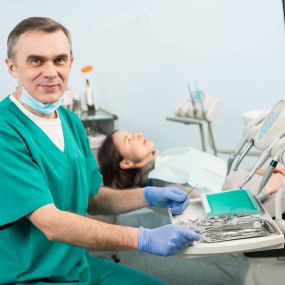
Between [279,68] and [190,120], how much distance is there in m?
1.09

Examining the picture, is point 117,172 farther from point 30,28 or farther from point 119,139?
point 30,28

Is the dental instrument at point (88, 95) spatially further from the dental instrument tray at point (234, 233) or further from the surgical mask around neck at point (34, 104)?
the dental instrument tray at point (234, 233)

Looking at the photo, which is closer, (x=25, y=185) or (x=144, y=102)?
(x=25, y=185)

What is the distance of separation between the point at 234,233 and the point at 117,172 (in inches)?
49.1

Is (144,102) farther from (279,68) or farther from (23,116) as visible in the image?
(23,116)

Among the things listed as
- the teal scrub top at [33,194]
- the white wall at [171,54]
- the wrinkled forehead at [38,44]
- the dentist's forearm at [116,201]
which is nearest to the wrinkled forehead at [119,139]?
the dentist's forearm at [116,201]

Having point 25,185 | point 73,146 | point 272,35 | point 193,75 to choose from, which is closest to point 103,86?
point 193,75

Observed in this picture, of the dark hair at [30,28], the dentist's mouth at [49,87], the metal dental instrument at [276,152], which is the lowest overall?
the metal dental instrument at [276,152]

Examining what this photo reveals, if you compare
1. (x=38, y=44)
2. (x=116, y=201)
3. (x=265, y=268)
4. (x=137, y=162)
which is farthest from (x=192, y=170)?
(x=38, y=44)

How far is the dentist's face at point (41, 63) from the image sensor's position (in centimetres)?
143

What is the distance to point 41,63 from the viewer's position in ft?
4.79

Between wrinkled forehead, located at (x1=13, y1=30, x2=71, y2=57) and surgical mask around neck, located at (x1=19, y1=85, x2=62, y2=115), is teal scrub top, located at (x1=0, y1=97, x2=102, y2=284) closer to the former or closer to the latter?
surgical mask around neck, located at (x1=19, y1=85, x2=62, y2=115)

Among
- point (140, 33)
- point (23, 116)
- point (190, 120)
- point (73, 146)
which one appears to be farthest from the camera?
point (140, 33)

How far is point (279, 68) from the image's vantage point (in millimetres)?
3389
